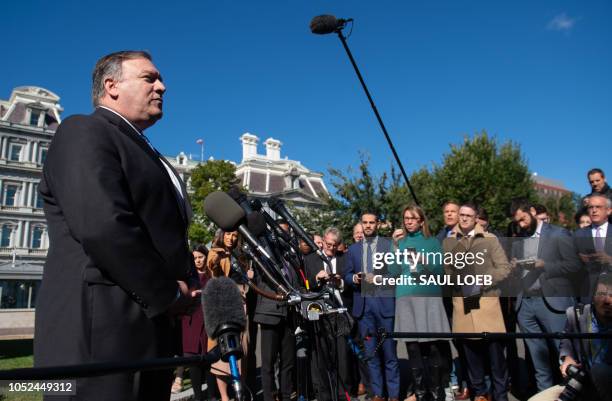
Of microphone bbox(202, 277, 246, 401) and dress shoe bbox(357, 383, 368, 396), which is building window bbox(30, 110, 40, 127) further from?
microphone bbox(202, 277, 246, 401)

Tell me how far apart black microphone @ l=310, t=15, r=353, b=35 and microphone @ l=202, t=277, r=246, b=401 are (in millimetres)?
4631

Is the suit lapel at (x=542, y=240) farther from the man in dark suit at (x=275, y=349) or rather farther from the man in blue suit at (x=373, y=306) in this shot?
the man in dark suit at (x=275, y=349)

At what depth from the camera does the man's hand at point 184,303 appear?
1914mm

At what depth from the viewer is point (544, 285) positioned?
579 cm

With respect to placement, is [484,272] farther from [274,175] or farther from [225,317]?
[274,175]

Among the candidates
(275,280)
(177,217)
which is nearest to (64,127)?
(177,217)

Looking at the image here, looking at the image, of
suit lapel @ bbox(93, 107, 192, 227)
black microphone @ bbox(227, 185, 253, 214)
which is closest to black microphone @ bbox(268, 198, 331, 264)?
black microphone @ bbox(227, 185, 253, 214)

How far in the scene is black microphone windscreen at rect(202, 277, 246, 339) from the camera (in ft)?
6.01

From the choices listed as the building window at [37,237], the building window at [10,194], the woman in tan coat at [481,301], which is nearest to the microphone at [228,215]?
the woman in tan coat at [481,301]

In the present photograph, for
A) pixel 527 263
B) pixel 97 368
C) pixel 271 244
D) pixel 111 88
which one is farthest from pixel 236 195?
pixel 527 263

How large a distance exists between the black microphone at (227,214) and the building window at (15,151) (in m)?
58.9

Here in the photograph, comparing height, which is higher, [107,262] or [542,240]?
[542,240]

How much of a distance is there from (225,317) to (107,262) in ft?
1.69

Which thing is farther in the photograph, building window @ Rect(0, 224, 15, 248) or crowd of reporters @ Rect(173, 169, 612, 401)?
building window @ Rect(0, 224, 15, 248)
